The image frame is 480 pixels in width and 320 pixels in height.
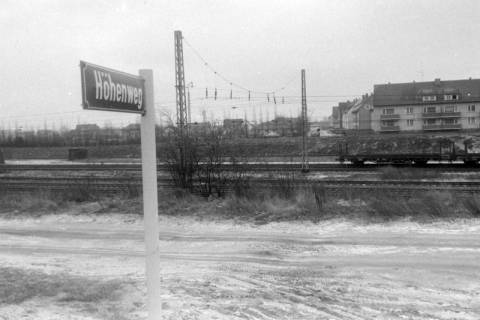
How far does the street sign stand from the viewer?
9.82 ft

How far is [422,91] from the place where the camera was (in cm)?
7756

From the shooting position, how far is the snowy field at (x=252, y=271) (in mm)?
4898

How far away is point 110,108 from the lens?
10.6ft

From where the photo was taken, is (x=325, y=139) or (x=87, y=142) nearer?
(x=325, y=139)

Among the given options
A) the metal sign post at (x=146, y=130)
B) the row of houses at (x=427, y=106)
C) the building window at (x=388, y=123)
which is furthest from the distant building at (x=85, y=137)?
the metal sign post at (x=146, y=130)

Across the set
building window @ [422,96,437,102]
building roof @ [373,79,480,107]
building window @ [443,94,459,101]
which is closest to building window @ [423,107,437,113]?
building roof @ [373,79,480,107]

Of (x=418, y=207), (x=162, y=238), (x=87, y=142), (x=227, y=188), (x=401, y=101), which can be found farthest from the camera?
(x=401, y=101)

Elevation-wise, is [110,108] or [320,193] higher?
[110,108]

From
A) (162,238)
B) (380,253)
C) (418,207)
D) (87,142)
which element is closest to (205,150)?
(162,238)

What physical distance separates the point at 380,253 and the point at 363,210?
336 centimetres

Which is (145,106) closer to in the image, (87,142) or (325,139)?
(325,139)

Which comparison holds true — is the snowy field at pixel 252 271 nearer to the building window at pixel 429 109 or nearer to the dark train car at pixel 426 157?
the dark train car at pixel 426 157

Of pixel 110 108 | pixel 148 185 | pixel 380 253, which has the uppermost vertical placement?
pixel 110 108

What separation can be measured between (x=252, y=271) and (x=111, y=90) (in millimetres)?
4055
